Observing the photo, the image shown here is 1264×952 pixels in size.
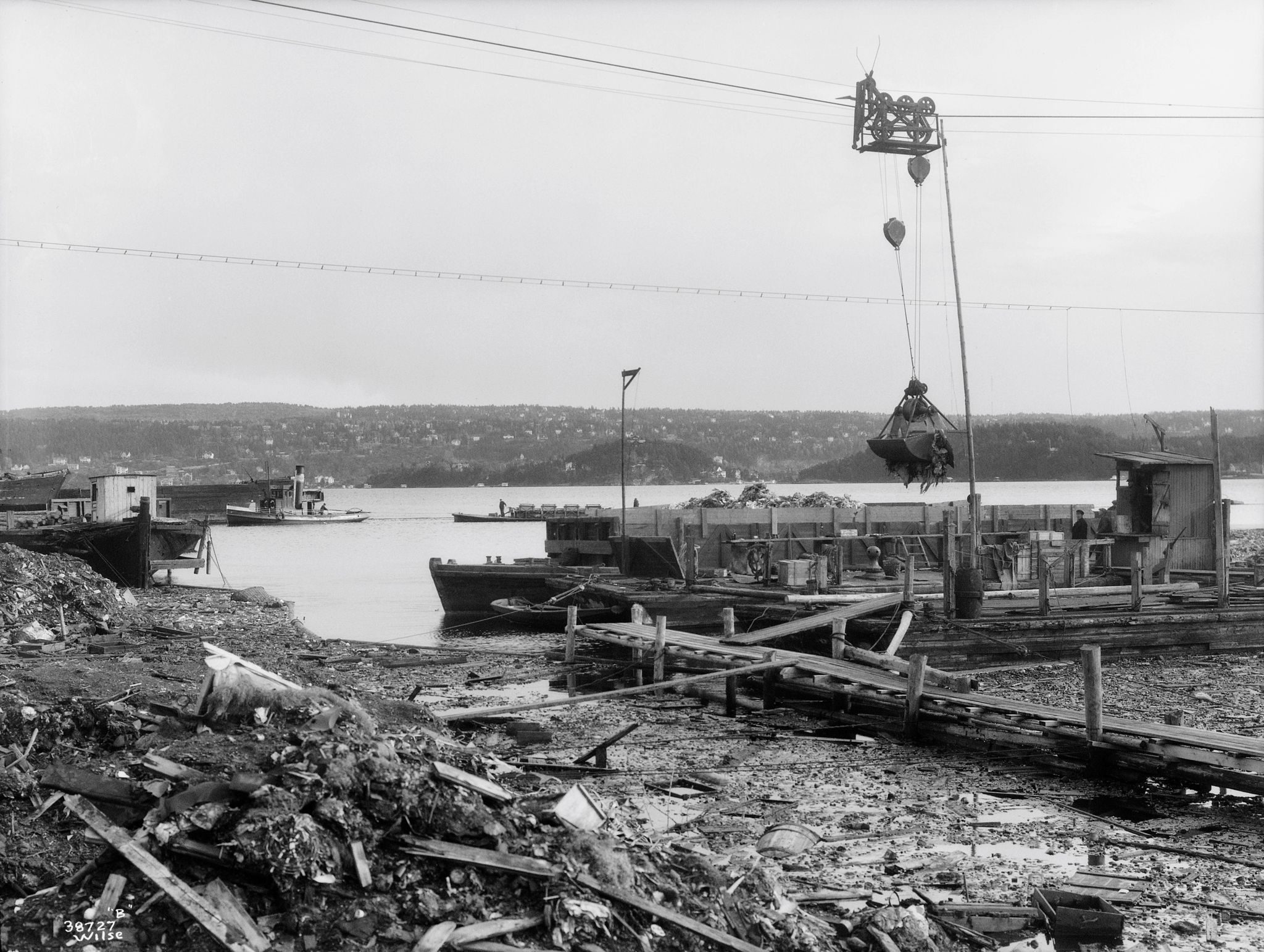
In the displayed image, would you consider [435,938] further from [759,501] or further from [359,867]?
[759,501]

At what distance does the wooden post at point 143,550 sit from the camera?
1367 inches

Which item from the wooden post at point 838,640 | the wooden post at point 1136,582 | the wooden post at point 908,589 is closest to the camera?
the wooden post at point 838,640

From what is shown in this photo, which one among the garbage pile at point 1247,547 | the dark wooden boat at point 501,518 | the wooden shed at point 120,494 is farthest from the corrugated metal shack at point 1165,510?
the dark wooden boat at point 501,518

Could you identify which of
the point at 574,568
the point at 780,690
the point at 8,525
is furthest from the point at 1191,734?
the point at 8,525

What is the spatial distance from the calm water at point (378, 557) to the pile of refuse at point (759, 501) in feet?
29.5

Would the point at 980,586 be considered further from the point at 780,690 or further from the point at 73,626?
the point at 73,626

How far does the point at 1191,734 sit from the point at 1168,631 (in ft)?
38.1

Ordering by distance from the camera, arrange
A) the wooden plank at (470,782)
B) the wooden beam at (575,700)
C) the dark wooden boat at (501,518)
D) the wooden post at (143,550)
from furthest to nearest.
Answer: the dark wooden boat at (501,518)
the wooden post at (143,550)
the wooden beam at (575,700)
the wooden plank at (470,782)

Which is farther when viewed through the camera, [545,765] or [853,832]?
[545,765]

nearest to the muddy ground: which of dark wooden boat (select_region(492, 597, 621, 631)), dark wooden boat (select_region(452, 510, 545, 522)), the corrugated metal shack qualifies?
dark wooden boat (select_region(492, 597, 621, 631))

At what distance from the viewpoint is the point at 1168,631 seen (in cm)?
2203

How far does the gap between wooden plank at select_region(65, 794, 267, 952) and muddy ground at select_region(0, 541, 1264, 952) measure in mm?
93

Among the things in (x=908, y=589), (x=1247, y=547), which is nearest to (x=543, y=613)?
(x=908, y=589)

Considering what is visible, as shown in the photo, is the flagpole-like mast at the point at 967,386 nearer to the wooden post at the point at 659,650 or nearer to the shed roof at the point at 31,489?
the wooden post at the point at 659,650
